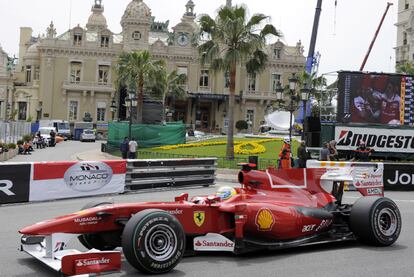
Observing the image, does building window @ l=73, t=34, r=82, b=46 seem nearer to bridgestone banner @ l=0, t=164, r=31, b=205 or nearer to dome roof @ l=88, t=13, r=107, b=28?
dome roof @ l=88, t=13, r=107, b=28

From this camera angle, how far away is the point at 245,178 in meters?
8.63

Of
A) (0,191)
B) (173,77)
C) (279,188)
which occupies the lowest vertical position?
(0,191)

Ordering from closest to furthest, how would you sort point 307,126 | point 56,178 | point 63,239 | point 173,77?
point 63,239, point 56,178, point 307,126, point 173,77

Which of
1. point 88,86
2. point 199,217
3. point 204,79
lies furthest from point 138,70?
point 199,217

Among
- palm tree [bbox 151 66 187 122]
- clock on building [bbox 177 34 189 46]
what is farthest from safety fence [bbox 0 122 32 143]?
clock on building [bbox 177 34 189 46]

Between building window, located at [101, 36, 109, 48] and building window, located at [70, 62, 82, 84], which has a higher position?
building window, located at [101, 36, 109, 48]

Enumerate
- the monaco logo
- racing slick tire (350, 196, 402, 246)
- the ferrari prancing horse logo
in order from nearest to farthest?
the ferrari prancing horse logo, racing slick tire (350, 196, 402, 246), the monaco logo

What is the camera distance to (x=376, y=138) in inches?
1176

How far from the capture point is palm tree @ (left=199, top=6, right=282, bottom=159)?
3078 centimetres

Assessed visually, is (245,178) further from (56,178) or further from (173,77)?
(173,77)

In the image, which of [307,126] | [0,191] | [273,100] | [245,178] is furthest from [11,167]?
[273,100]

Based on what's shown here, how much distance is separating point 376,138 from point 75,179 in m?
19.0

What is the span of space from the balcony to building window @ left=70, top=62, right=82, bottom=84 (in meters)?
0.90

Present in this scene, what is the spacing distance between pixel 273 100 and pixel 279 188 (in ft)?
254
